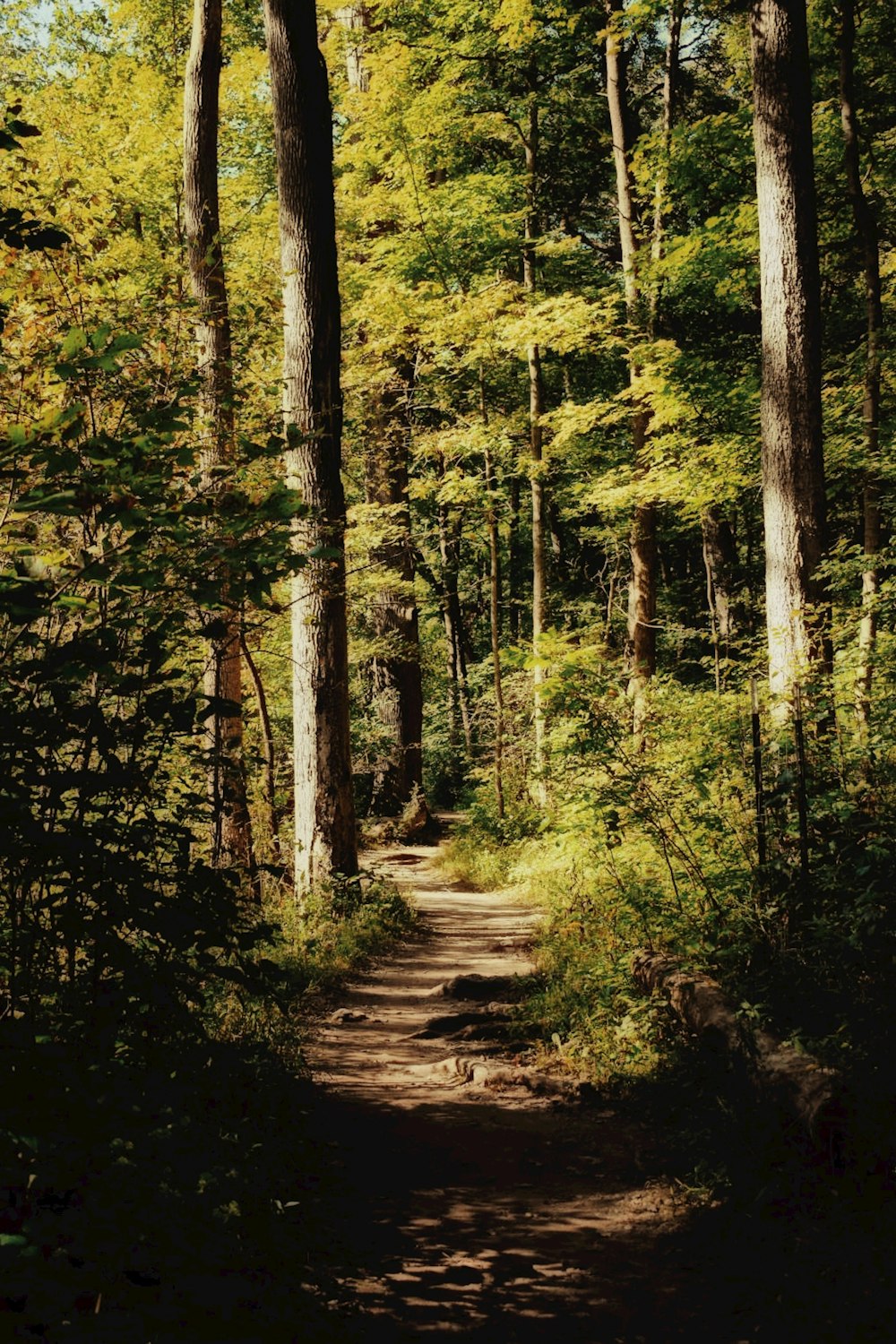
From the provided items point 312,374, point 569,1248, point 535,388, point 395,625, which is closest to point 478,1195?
point 569,1248

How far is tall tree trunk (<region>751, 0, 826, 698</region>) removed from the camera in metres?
7.33

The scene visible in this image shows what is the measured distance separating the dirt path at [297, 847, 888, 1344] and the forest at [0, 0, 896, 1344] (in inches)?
11.3

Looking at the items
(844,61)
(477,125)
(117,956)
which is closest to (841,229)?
(844,61)

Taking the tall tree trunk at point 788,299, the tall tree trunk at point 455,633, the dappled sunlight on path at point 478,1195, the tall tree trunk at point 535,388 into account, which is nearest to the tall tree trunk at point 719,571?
the tall tree trunk at point 455,633

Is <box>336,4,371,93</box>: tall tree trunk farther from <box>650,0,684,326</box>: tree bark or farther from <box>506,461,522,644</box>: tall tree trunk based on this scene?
<box>506,461,522,644</box>: tall tree trunk

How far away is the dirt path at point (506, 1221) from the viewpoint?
3.31 meters

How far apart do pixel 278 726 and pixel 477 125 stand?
9.77 metres

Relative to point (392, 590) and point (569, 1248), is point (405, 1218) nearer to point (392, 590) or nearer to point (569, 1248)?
point (569, 1248)

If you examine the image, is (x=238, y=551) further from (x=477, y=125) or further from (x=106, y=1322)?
(x=477, y=125)

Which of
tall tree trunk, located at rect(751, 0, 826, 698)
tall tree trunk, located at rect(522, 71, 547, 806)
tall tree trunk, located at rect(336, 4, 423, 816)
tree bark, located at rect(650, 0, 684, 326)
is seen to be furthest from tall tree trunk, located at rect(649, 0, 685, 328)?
tall tree trunk, located at rect(751, 0, 826, 698)

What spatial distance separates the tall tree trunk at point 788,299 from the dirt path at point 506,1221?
3.99 m

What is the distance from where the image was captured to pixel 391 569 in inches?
613

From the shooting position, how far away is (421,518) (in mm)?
27438

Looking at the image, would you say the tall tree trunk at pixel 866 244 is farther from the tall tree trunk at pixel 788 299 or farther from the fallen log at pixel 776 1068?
the fallen log at pixel 776 1068
